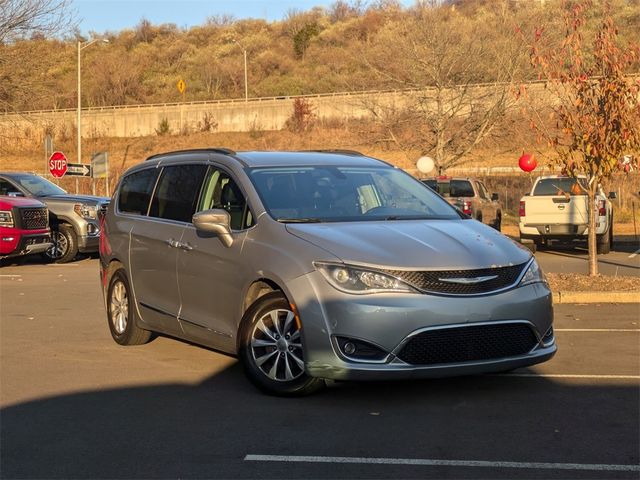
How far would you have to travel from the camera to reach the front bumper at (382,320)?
20.4 ft

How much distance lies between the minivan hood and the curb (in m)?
5.27

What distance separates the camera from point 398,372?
6.26 m

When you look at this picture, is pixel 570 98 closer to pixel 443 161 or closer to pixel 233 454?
pixel 233 454

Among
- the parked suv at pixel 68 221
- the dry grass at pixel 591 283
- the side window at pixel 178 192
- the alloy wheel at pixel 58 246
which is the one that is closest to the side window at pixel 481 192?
the parked suv at pixel 68 221

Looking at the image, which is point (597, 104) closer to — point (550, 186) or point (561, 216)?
point (561, 216)

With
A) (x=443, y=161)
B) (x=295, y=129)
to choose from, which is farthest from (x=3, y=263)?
(x=295, y=129)

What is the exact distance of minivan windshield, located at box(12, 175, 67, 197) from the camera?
20219 millimetres

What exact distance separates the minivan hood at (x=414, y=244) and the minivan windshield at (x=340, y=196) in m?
0.29

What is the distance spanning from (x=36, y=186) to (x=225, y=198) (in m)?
13.9

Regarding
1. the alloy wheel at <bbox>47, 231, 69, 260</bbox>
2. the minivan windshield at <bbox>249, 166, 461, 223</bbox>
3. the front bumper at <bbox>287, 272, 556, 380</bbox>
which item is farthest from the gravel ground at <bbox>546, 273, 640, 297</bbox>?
the alloy wheel at <bbox>47, 231, 69, 260</bbox>

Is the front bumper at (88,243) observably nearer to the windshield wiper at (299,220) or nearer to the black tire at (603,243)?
the black tire at (603,243)

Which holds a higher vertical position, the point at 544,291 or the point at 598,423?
the point at 544,291

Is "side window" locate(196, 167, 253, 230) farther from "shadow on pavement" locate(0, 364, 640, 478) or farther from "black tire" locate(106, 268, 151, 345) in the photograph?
"black tire" locate(106, 268, 151, 345)

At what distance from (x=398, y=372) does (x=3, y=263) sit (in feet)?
49.5
